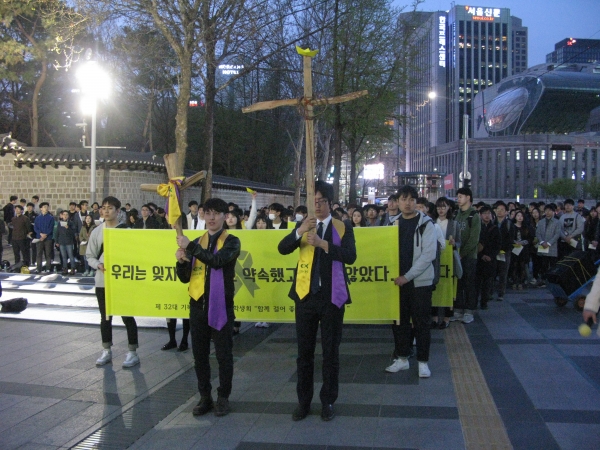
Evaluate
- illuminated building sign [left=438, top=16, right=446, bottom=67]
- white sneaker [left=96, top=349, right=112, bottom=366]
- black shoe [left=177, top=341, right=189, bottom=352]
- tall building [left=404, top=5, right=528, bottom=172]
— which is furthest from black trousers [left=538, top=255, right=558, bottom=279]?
illuminated building sign [left=438, top=16, right=446, bottom=67]

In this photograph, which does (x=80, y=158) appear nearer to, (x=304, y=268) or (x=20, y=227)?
(x=20, y=227)

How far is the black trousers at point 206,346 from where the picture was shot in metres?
5.31

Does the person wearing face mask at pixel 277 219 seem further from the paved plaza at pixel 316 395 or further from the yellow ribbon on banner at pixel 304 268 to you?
the yellow ribbon on banner at pixel 304 268

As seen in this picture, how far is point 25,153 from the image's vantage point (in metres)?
23.3

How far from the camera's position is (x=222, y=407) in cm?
534

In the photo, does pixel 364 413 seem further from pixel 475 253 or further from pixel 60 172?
pixel 60 172

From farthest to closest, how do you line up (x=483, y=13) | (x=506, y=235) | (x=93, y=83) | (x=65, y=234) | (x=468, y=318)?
1. (x=483, y=13)
2. (x=93, y=83)
3. (x=65, y=234)
4. (x=506, y=235)
5. (x=468, y=318)

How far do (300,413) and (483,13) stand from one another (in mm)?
153606

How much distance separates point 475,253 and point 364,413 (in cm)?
458

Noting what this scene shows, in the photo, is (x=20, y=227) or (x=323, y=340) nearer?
(x=323, y=340)

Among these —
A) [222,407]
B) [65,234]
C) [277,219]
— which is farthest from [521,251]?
[65,234]

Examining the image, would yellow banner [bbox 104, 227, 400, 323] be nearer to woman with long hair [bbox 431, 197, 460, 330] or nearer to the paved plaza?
the paved plaza

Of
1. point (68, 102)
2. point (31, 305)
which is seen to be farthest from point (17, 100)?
point (31, 305)

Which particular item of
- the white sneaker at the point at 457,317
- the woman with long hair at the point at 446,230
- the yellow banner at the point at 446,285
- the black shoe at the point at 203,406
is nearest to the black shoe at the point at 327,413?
the black shoe at the point at 203,406
